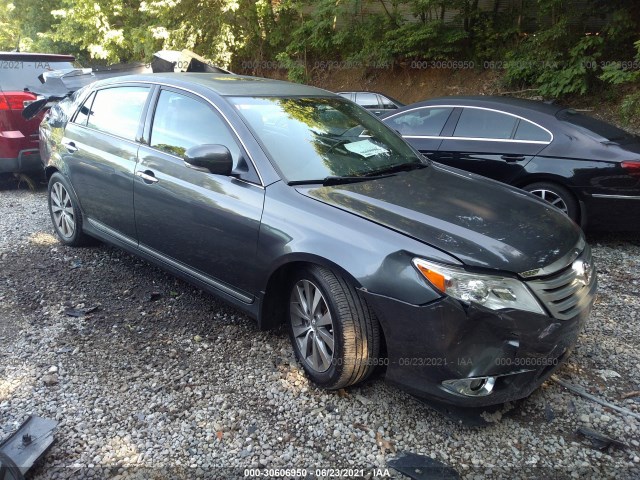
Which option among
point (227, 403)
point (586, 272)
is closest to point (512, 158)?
point (586, 272)

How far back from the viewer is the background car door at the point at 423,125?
6.22m

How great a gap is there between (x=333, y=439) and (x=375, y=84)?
15454 mm

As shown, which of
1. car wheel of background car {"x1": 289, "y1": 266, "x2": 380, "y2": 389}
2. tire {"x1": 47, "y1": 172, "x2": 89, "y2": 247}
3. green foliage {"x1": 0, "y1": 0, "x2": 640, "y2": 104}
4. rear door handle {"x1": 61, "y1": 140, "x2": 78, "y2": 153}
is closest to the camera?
car wheel of background car {"x1": 289, "y1": 266, "x2": 380, "y2": 389}

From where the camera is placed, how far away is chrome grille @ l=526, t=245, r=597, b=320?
268 centimetres

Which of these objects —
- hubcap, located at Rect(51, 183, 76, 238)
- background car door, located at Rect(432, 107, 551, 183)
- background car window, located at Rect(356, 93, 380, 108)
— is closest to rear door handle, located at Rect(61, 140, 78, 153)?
hubcap, located at Rect(51, 183, 76, 238)

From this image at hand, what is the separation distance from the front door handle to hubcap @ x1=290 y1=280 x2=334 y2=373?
4.72 feet

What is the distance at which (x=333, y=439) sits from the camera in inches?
110

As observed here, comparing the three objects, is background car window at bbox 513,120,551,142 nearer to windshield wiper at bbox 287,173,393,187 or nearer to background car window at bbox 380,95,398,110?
windshield wiper at bbox 287,173,393,187

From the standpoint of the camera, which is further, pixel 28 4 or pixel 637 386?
pixel 28 4

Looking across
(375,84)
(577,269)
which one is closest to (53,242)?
(577,269)

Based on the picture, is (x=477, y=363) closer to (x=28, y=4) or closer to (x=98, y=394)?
(x=98, y=394)

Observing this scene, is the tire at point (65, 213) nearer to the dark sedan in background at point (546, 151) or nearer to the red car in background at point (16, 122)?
the red car in background at point (16, 122)

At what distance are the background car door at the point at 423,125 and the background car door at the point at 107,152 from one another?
329 centimetres

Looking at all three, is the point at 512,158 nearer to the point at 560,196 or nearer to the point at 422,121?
the point at 560,196
